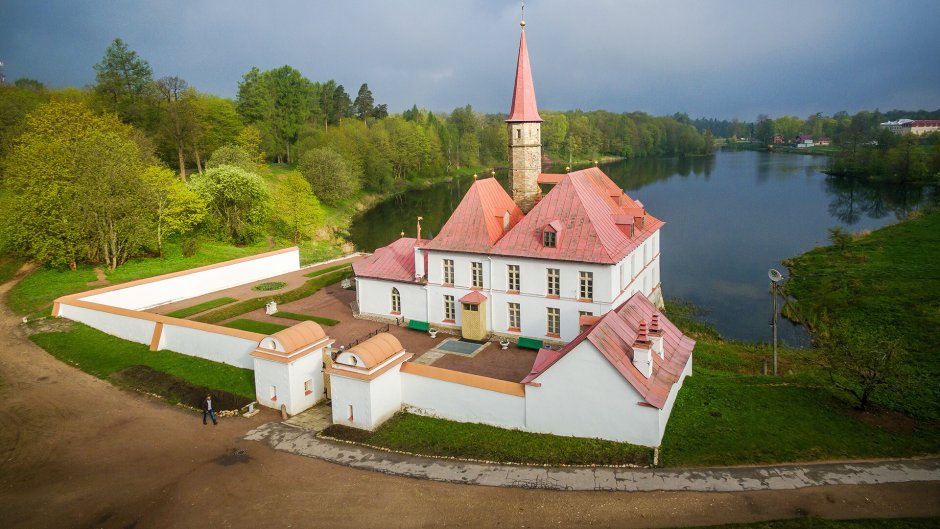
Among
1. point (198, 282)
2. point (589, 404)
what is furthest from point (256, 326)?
point (589, 404)

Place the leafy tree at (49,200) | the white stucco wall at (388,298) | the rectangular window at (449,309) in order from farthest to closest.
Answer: the leafy tree at (49,200), the white stucco wall at (388,298), the rectangular window at (449,309)

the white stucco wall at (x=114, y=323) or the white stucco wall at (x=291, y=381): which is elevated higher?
the white stucco wall at (x=114, y=323)

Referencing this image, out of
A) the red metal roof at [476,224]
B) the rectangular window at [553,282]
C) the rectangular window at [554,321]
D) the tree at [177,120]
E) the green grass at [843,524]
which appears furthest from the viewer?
the tree at [177,120]

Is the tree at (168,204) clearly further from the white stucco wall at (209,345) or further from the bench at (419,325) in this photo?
the bench at (419,325)

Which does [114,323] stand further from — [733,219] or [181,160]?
[733,219]

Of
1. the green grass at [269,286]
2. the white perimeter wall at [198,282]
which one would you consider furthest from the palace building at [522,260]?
the white perimeter wall at [198,282]

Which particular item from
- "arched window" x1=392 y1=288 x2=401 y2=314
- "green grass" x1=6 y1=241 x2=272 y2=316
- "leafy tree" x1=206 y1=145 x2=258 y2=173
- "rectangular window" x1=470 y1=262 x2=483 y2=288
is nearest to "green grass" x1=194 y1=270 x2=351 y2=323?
"arched window" x1=392 y1=288 x2=401 y2=314

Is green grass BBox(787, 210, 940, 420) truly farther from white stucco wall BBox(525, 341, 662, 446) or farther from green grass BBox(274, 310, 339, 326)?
green grass BBox(274, 310, 339, 326)
